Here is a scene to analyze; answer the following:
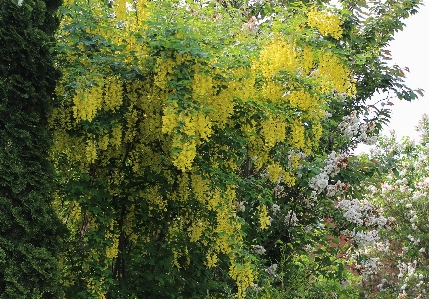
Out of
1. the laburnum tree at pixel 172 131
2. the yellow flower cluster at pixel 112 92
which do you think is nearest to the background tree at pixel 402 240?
the laburnum tree at pixel 172 131

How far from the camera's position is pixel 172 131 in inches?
169

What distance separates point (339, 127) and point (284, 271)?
81.2 inches

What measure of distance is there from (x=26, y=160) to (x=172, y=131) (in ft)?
3.67

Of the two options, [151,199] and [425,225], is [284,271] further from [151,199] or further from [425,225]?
[425,225]

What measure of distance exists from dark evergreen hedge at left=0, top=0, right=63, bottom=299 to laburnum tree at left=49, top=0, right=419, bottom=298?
0.73 feet

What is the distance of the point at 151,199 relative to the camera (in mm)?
5035

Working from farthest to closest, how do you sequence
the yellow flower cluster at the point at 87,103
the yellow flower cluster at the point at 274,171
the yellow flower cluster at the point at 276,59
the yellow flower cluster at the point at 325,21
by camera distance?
the yellow flower cluster at the point at 274,171
the yellow flower cluster at the point at 325,21
the yellow flower cluster at the point at 276,59
the yellow flower cluster at the point at 87,103

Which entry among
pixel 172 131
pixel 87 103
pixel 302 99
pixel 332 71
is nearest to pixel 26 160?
pixel 87 103

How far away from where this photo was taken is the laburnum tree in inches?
170

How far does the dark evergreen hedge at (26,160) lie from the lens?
3824mm

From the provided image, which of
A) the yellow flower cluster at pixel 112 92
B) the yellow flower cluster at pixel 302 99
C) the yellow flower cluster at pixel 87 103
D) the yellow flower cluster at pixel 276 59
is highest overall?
the yellow flower cluster at pixel 276 59

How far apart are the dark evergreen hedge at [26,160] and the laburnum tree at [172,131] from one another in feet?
0.73

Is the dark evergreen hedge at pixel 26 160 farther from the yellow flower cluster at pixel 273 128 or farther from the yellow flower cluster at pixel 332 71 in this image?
the yellow flower cluster at pixel 332 71

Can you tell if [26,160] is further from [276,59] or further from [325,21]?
[325,21]
